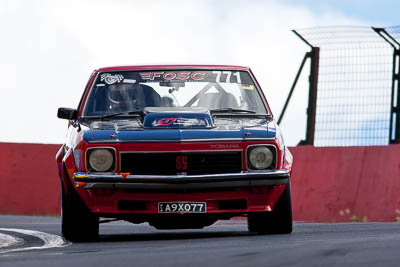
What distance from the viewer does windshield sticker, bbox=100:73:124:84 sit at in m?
10.5

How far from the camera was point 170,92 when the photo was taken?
10406mm

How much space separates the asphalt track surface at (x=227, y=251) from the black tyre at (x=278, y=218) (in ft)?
0.39

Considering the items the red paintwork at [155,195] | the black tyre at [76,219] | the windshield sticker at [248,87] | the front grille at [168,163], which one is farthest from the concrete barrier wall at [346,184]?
the black tyre at [76,219]

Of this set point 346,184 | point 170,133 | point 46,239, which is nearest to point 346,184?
point 346,184

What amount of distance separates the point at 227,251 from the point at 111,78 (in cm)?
362

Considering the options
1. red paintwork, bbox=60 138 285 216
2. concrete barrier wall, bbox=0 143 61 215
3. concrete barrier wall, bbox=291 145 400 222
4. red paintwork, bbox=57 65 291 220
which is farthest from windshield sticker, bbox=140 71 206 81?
concrete barrier wall, bbox=0 143 61 215

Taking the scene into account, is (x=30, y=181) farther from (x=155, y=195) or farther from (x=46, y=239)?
(x=155, y=195)

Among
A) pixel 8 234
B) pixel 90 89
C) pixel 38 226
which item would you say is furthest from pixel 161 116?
pixel 38 226

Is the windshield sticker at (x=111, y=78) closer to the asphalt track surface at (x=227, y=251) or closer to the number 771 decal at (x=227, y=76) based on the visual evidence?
the number 771 decal at (x=227, y=76)

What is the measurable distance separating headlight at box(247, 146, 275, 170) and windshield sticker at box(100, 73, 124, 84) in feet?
6.03

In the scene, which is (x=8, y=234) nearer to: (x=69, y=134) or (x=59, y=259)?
(x=69, y=134)

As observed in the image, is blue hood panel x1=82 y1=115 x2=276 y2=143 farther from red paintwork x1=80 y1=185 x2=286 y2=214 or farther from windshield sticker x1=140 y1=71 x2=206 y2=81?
windshield sticker x1=140 y1=71 x2=206 y2=81

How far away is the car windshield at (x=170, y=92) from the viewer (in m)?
10.2

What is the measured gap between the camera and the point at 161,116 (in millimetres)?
9516
